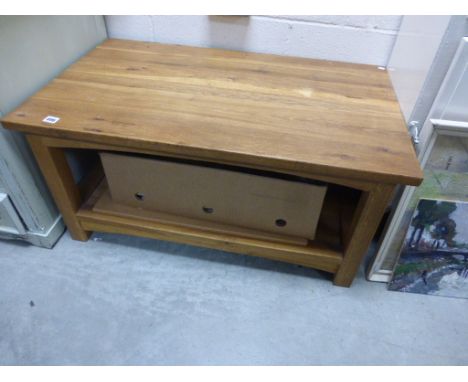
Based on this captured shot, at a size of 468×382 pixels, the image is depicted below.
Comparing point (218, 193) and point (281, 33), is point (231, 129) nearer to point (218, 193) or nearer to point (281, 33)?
point (218, 193)

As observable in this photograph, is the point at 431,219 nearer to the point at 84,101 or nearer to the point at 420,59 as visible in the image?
the point at 420,59

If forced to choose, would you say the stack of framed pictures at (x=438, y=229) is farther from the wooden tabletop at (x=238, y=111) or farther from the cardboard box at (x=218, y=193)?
the cardboard box at (x=218, y=193)

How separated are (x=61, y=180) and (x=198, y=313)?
55cm

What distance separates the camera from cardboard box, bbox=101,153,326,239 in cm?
86

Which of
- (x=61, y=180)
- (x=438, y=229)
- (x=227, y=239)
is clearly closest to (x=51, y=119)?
(x=61, y=180)

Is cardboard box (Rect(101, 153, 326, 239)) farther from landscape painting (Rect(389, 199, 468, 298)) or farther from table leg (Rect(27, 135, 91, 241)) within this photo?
landscape painting (Rect(389, 199, 468, 298))

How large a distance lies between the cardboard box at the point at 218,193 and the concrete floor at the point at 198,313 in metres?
0.20

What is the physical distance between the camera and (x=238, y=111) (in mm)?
866

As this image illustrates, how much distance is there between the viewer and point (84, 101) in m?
0.88

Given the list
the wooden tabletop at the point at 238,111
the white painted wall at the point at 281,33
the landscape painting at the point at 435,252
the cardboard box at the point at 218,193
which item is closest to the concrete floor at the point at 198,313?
the landscape painting at the point at 435,252

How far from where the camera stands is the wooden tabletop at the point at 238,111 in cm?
75

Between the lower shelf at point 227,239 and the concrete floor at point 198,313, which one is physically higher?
the lower shelf at point 227,239

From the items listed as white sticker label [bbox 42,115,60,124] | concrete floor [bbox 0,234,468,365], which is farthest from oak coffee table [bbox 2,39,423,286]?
concrete floor [bbox 0,234,468,365]
